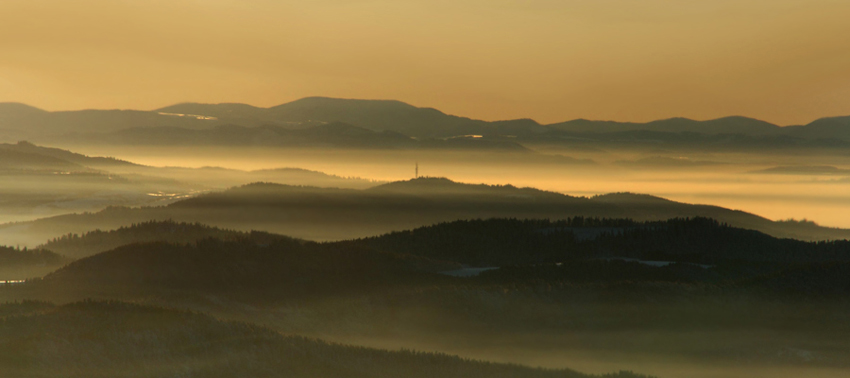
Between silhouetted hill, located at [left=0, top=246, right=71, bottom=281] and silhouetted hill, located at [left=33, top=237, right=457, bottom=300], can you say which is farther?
silhouetted hill, located at [left=0, top=246, right=71, bottom=281]

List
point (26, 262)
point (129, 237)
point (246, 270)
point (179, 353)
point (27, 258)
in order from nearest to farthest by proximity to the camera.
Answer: point (179, 353) → point (246, 270) → point (26, 262) → point (27, 258) → point (129, 237)

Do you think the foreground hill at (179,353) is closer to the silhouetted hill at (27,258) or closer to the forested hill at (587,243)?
the silhouetted hill at (27,258)

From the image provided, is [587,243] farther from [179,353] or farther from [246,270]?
Answer: [179,353]

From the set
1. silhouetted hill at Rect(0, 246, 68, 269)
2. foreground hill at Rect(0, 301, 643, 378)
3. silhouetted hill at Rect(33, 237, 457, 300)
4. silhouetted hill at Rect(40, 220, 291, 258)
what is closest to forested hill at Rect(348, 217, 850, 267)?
silhouetted hill at Rect(40, 220, 291, 258)

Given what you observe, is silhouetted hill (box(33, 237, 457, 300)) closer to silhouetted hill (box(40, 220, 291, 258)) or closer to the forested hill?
the forested hill

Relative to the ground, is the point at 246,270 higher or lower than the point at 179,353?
lower

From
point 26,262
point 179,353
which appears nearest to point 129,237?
point 26,262

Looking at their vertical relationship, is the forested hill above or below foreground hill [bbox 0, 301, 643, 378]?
below

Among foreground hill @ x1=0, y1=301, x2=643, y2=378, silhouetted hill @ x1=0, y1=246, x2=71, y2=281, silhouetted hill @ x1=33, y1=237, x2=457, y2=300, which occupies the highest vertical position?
foreground hill @ x1=0, y1=301, x2=643, y2=378

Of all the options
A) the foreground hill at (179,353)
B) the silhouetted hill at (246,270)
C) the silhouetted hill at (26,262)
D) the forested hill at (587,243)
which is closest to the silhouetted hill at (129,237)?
the silhouetted hill at (26,262)
